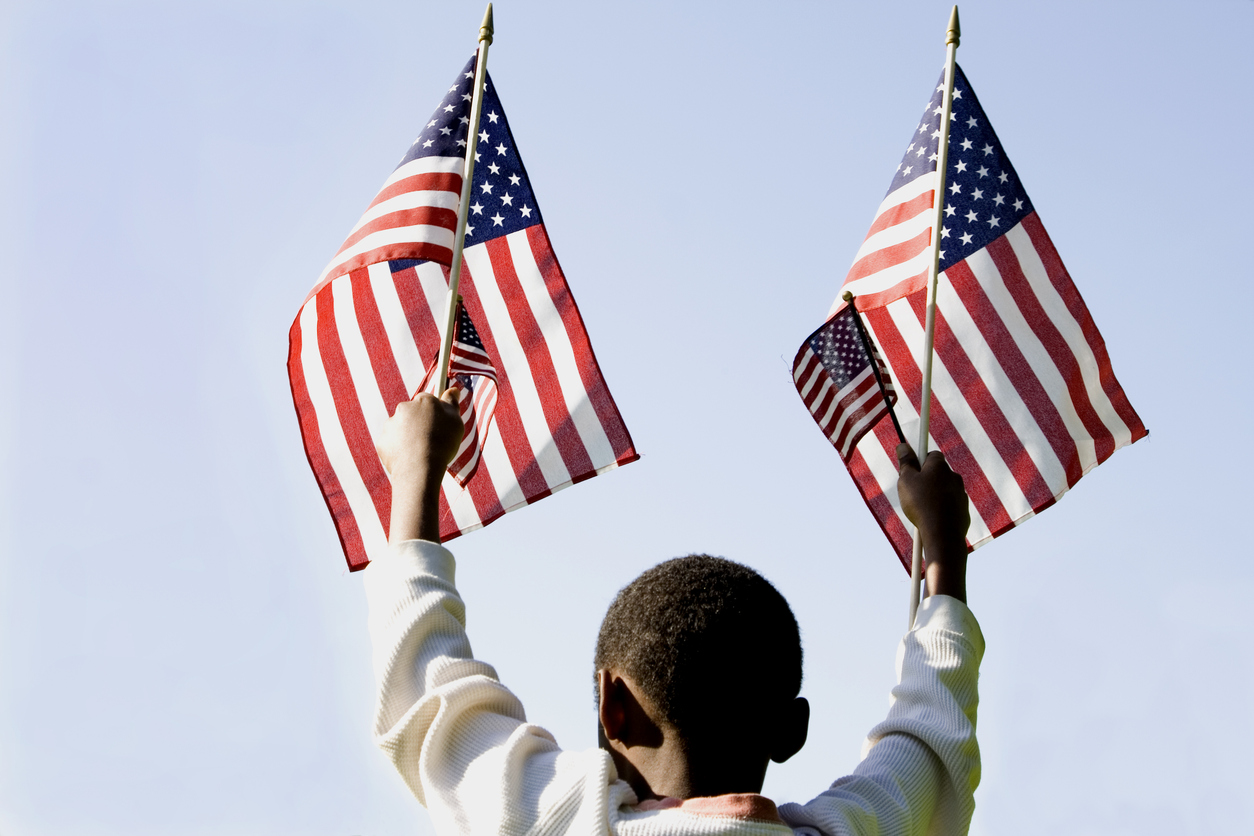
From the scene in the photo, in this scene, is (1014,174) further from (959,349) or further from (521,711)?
(521,711)

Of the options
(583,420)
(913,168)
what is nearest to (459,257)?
(583,420)

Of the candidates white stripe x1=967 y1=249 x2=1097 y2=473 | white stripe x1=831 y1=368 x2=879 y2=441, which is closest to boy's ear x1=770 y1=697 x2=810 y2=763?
white stripe x1=831 y1=368 x2=879 y2=441

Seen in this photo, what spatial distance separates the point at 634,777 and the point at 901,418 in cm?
486

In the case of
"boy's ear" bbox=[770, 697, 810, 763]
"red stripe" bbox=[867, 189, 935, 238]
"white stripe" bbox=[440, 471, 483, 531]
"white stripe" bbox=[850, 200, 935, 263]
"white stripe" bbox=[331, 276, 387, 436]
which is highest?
"white stripe" bbox=[331, 276, 387, 436]

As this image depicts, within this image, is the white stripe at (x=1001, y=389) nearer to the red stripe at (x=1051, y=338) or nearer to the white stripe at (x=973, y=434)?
the white stripe at (x=973, y=434)

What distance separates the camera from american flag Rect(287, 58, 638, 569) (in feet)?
22.3

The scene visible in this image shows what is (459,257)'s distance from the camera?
5.75 meters

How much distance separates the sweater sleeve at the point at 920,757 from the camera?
3.03 metres

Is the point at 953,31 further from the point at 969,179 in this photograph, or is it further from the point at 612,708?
the point at 612,708

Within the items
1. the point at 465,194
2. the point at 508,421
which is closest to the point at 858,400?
the point at 508,421

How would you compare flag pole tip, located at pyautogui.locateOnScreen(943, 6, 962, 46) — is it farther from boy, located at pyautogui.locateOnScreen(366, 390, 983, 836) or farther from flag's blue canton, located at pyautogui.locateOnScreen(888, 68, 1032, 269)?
boy, located at pyautogui.locateOnScreen(366, 390, 983, 836)

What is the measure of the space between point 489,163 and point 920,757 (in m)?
4.66

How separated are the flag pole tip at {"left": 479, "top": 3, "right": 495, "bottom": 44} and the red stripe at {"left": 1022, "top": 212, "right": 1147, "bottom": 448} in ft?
9.74

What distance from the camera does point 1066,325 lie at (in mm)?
7207
